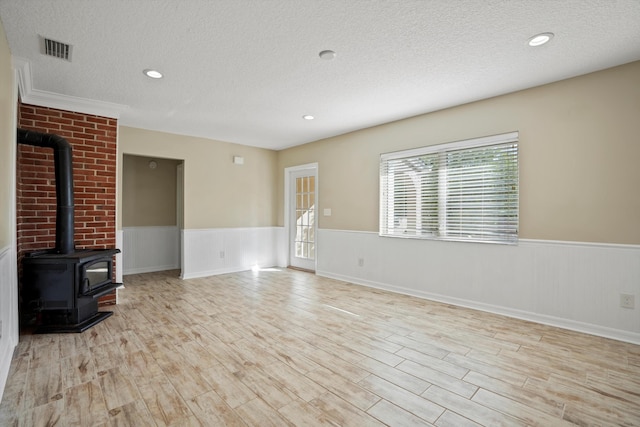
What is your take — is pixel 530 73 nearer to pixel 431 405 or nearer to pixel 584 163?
pixel 584 163

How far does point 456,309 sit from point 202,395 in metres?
2.90

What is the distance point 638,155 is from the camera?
2703 millimetres

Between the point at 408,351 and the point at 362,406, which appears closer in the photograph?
the point at 362,406

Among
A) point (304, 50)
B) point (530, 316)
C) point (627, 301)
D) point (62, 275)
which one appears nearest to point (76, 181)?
point (62, 275)

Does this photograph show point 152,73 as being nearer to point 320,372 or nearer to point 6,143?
point 6,143

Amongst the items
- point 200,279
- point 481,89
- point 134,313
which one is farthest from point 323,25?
point 200,279

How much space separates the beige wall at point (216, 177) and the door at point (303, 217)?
48cm

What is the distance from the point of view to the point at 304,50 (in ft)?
8.31

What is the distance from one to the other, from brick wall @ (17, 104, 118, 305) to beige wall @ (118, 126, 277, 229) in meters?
0.85

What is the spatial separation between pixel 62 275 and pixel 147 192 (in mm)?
3393

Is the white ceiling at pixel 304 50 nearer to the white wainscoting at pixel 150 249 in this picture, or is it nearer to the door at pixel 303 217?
the door at pixel 303 217

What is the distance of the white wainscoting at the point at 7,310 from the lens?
2.06 metres

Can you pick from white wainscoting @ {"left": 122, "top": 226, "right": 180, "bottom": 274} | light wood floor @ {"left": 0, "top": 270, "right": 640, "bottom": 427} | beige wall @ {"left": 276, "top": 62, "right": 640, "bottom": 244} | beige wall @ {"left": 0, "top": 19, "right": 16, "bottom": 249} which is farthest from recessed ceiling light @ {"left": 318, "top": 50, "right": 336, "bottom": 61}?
white wainscoting @ {"left": 122, "top": 226, "right": 180, "bottom": 274}

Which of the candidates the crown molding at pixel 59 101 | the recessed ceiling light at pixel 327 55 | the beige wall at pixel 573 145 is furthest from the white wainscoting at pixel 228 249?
the recessed ceiling light at pixel 327 55
